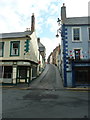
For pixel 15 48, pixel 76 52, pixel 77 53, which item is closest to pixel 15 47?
pixel 15 48

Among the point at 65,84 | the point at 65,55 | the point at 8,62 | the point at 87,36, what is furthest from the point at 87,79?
the point at 8,62

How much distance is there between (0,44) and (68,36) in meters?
11.2

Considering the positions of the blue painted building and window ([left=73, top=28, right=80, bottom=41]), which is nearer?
the blue painted building

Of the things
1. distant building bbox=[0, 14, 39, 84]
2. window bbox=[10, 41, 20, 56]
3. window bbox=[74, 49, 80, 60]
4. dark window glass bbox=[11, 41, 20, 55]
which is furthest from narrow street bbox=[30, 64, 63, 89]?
dark window glass bbox=[11, 41, 20, 55]

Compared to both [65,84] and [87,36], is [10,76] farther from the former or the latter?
[87,36]

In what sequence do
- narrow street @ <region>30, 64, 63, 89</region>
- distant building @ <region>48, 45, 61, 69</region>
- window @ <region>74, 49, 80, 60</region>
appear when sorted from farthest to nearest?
distant building @ <region>48, 45, 61, 69</region> → window @ <region>74, 49, 80, 60</region> → narrow street @ <region>30, 64, 63, 89</region>

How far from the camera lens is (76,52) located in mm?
18859

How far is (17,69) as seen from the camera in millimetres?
19422

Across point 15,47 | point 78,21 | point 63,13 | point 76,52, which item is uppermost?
point 63,13

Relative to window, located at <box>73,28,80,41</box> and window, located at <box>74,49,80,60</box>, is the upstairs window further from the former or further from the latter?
window, located at <box>73,28,80,41</box>

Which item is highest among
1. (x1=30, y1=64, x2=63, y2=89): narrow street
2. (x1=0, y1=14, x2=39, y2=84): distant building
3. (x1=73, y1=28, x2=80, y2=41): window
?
(x1=73, y1=28, x2=80, y2=41): window

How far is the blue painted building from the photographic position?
1795cm

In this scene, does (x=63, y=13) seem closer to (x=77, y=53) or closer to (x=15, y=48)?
(x=77, y=53)

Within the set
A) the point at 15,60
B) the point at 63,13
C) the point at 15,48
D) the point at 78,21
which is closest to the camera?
the point at 15,60
